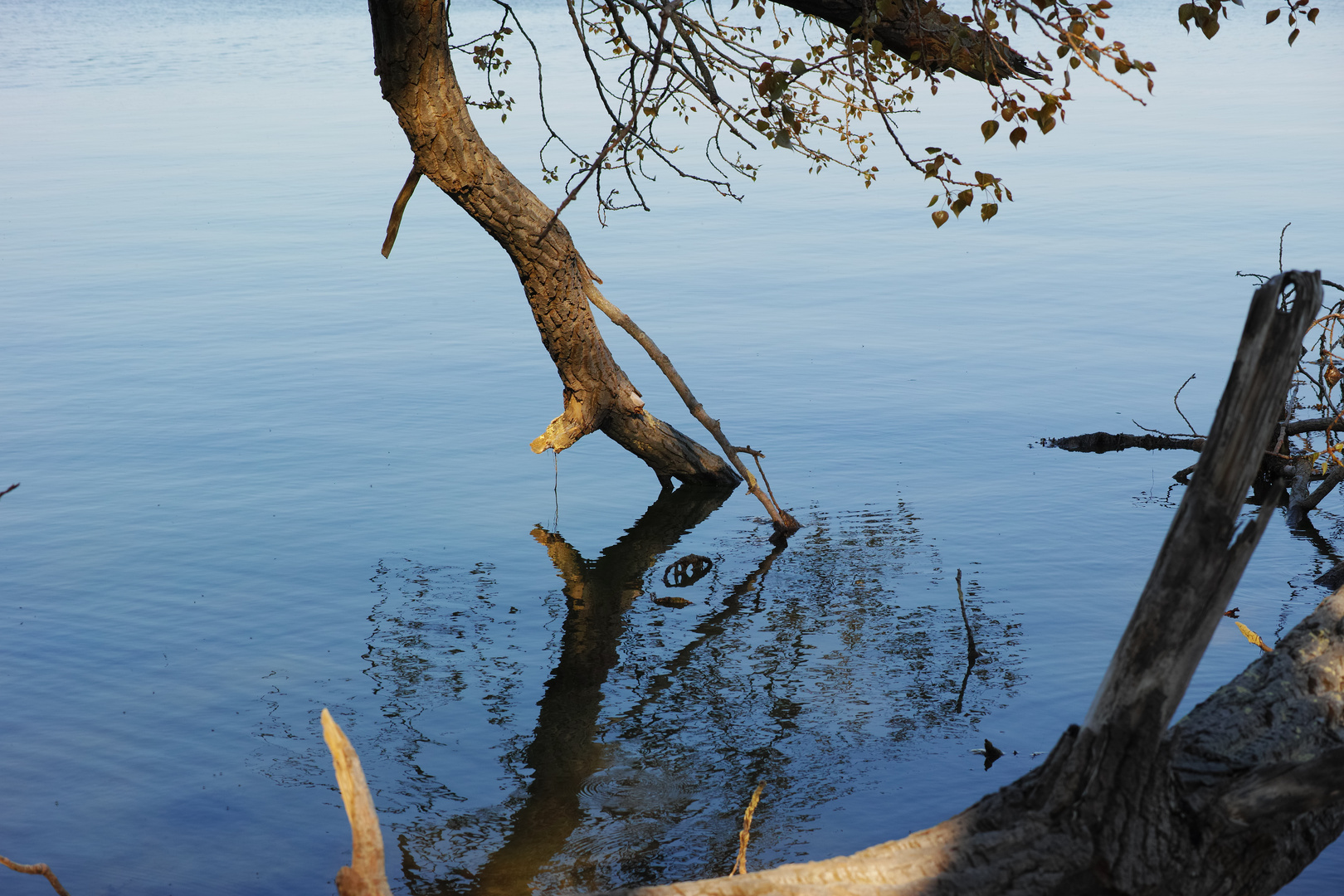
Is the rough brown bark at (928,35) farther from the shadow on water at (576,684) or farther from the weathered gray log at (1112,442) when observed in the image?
the weathered gray log at (1112,442)

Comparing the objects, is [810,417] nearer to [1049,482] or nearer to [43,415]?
[1049,482]

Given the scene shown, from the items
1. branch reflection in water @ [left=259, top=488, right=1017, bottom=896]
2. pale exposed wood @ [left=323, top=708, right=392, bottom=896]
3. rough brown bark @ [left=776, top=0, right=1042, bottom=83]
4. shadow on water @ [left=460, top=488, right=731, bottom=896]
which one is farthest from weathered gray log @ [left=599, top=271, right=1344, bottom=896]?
shadow on water @ [left=460, top=488, right=731, bottom=896]

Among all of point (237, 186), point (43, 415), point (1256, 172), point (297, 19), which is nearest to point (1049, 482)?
point (43, 415)

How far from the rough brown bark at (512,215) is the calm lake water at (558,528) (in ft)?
3.49

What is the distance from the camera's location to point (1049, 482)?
11555 mm

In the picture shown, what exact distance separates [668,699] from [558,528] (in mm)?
3401

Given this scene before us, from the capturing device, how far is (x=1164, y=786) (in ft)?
11.2

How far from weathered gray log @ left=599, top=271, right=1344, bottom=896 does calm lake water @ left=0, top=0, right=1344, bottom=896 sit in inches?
111

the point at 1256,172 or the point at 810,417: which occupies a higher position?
the point at 1256,172

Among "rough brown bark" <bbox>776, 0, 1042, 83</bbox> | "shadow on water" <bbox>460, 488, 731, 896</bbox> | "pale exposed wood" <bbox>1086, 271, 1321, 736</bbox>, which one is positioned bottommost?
"shadow on water" <bbox>460, 488, 731, 896</bbox>

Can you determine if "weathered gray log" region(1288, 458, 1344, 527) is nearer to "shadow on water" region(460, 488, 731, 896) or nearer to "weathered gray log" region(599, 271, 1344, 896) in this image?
"shadow on water" region(460, 488, 731, 896)

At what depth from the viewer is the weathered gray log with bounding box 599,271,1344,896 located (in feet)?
10.4

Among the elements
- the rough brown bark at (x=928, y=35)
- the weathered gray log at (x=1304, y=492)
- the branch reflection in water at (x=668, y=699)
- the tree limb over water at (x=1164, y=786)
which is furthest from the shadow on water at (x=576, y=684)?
the weathered gray log at (x=1304, y=492)

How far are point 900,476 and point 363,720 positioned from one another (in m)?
6.00
